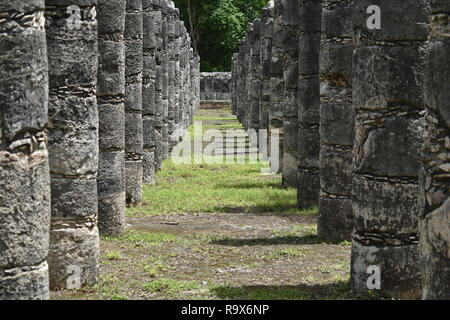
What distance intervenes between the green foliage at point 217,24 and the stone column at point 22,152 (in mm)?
51645

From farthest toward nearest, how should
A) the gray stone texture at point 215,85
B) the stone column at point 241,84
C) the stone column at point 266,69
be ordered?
the gray stone texture at point 215,85 → the stone column at point 241,84 → the stone column at point 266,69

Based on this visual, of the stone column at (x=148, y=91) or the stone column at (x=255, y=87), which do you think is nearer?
the stone column at (x=148, y=91)

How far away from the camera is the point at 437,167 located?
5000 millimetres

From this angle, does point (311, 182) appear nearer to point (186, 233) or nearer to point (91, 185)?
point (186, 233)

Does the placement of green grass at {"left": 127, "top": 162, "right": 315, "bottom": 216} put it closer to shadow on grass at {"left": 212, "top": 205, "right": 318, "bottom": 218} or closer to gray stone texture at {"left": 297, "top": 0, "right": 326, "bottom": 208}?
shadow on grass at {"left": 212, "top": 205, "right": 318, "bottom": 218}

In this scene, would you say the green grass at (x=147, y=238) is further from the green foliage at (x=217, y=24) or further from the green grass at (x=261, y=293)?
the green foliage at (x=217, y=24)

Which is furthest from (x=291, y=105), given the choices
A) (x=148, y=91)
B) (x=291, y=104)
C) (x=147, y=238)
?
(x=147, y=238)

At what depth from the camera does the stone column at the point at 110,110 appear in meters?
11.4

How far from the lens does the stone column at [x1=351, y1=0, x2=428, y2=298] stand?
27.0ft

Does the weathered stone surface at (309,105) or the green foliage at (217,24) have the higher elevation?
the green foliage at (217,24)

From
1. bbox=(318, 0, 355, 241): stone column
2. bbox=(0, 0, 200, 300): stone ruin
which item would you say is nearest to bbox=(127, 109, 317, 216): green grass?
bbox=(0, 0, 200, 300): stone ruin

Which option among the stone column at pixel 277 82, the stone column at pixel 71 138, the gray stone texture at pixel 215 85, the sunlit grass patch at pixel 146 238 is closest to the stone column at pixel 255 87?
the stone column at pixel 277 82

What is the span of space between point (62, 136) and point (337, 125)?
411 cm

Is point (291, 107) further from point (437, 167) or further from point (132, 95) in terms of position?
point (437, 167)
